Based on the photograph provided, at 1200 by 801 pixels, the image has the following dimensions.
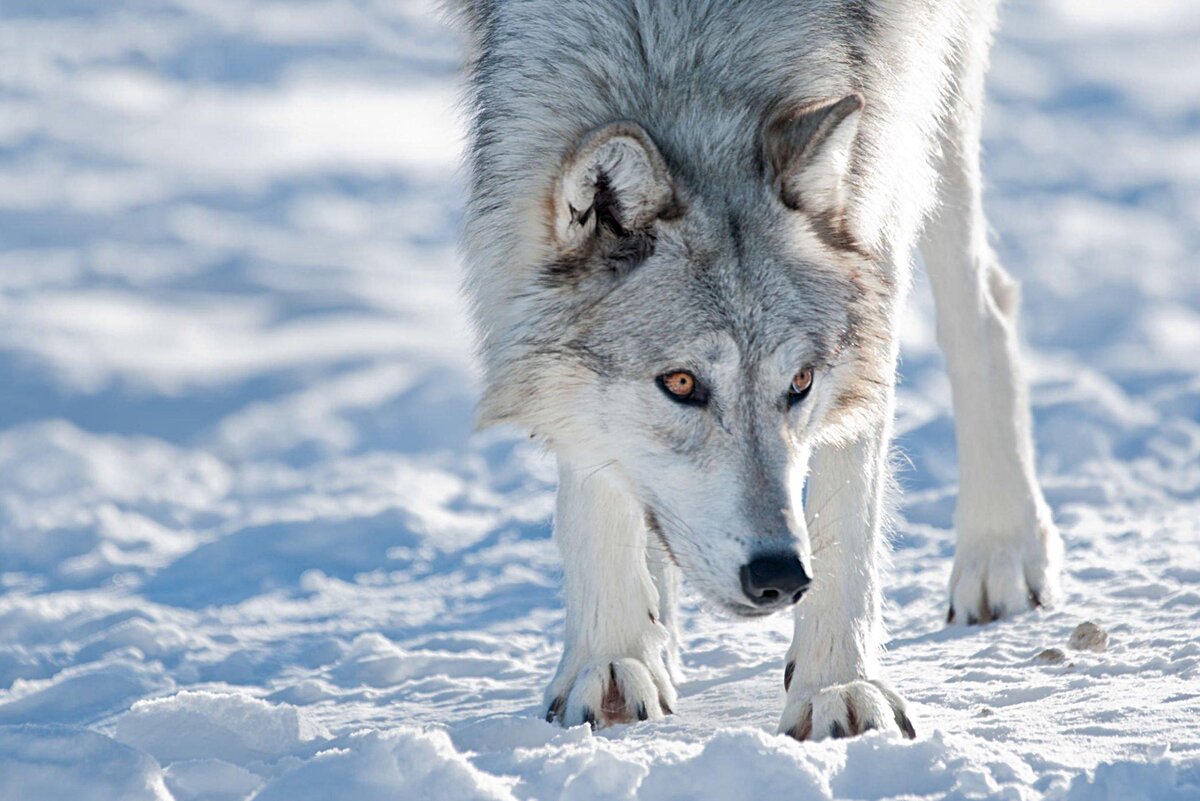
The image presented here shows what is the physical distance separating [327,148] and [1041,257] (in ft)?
19.9

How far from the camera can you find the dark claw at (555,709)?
322cm

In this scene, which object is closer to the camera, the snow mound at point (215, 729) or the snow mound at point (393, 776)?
the snow mound at point (393, 776)

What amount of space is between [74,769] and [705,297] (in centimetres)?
Result: 144

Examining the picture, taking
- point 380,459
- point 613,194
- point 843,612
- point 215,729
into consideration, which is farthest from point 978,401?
point 380,459

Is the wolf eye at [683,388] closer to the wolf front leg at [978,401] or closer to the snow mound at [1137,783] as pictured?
the snow mound at [1137,783]

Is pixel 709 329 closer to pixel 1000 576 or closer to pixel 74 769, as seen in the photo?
pixel 74 769

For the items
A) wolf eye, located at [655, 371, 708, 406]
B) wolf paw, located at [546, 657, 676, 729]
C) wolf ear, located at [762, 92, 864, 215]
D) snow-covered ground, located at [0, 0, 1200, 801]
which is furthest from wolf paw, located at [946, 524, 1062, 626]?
wolf eye, located at [655, 371, 708, 406]

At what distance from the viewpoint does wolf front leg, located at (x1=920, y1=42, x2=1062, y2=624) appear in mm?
4230

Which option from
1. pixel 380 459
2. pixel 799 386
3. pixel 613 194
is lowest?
pixel 799 386

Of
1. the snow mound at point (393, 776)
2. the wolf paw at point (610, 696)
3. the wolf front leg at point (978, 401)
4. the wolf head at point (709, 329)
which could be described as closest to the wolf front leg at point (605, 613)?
the wolf paw at point (610, 696)

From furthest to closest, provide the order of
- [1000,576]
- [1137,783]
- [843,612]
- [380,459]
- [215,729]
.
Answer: [380,459], [1000,576], [843,612], [215,729], [1137,783]

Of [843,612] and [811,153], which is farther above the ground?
[811,153]

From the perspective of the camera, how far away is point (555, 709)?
3234mm

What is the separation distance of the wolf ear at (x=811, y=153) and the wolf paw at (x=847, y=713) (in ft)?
3.33
